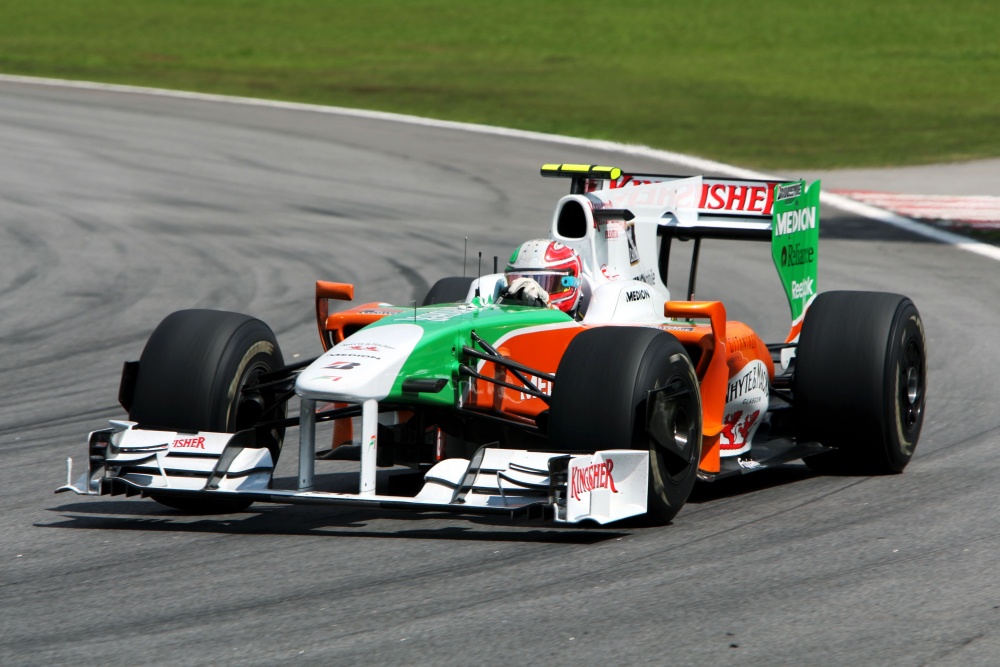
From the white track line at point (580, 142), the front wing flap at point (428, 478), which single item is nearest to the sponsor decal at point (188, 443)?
the front wing flap at point (428, 478)

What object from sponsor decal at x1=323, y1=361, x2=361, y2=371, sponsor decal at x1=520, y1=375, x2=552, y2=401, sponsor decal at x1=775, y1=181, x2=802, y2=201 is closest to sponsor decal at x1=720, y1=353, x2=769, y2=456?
sponsor decal at x1=520, y1=375, x2=552, y2=401

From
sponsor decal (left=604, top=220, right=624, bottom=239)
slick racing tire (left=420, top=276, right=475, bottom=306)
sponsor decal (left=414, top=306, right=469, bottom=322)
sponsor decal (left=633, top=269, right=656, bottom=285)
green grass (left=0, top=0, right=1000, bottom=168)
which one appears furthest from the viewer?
green grass (left=0, top=0, right=1000, bottom=168)

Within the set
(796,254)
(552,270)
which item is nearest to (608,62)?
(796,254)

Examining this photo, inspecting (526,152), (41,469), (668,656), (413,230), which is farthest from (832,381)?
(526,152)

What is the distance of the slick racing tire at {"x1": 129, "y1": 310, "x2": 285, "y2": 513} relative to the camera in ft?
23.7

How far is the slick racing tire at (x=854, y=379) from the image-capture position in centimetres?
811

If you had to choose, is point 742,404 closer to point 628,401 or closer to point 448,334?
point 628,401

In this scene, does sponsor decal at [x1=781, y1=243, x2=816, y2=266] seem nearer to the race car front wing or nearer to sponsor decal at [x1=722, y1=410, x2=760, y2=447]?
sponsor decal at [x1=722, y1=410, x2=760, y2=447]

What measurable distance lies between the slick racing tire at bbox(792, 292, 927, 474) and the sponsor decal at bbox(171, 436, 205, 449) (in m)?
3.04

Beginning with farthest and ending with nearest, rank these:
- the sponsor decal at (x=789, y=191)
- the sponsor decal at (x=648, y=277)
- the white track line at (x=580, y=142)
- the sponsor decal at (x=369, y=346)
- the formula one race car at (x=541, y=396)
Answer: the white track line at (x=580, y=142) → the sponsor decal at (x=789, y=191) → the sponsor decal at (x=648, y=277) → the sponsor decal at (x=369, y=346) → the formula one race car at (x=541, y=396)

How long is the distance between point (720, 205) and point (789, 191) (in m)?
0.45

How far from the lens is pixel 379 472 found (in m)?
8.58

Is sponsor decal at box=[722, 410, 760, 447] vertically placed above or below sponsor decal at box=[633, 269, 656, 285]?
below

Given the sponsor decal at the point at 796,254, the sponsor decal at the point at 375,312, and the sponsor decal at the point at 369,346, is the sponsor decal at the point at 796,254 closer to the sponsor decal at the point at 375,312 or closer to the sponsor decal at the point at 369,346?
the sponsor decal at the point at 375,312
